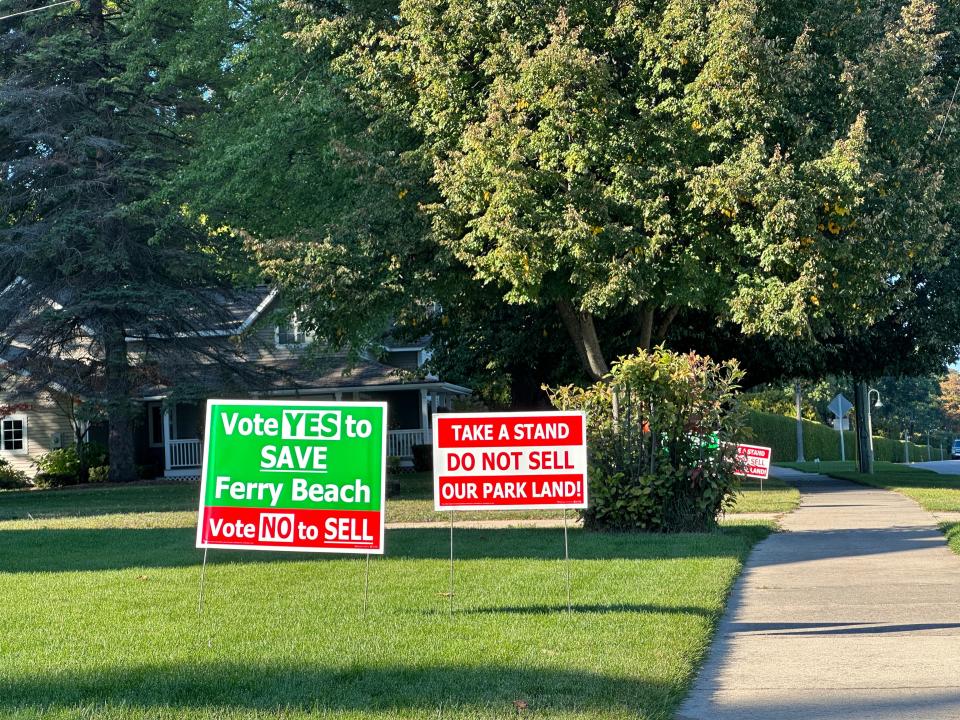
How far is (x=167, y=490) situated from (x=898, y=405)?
A: 84.2m

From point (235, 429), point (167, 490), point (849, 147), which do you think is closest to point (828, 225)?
point (849, 147)

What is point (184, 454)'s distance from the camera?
137 feet

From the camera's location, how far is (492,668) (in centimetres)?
748

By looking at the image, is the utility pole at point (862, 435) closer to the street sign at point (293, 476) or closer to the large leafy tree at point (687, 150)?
the large leafy tree at point (687, 150)

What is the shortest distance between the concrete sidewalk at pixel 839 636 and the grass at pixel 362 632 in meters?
0.34

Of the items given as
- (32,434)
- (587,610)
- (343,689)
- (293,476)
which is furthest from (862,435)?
(343,689)

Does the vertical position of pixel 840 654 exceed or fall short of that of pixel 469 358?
it falls short

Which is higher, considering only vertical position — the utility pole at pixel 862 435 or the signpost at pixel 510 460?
the utility pole at pixel 862 435

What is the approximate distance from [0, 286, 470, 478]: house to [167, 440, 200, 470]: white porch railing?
0.11 ft

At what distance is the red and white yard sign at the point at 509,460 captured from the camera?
10336mm

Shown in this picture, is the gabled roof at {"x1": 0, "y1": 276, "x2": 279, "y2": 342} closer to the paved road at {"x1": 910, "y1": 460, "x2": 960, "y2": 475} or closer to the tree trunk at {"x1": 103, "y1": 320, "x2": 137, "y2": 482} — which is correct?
the tree trunk at {"x1": 103, "y1": 320, "x2": 137, "y2": 482}

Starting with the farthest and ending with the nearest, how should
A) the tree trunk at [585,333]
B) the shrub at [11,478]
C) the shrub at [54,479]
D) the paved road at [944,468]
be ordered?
1. the paved road at [944,468]
2. the shrub at [11,478]
3. the shrub at [54,479]
4. the tree trunk at [585,333]

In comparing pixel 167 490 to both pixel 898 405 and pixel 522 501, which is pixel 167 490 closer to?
pixel 522 501

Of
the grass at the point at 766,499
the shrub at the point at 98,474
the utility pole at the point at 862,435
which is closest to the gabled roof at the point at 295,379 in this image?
the shrub at the point at 98,474
